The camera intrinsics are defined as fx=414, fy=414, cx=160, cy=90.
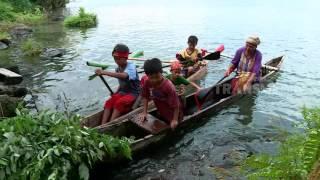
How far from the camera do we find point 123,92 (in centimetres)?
867

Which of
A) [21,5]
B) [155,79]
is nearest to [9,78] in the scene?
[155,79]

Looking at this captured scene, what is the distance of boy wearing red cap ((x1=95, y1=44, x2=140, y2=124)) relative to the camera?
8281 millimetres

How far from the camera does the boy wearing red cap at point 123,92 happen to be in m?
8.28

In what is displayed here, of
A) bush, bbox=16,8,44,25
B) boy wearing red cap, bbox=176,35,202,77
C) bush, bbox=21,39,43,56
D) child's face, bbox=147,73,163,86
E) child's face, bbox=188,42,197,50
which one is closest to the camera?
child's face, bbox=147,73,163,86

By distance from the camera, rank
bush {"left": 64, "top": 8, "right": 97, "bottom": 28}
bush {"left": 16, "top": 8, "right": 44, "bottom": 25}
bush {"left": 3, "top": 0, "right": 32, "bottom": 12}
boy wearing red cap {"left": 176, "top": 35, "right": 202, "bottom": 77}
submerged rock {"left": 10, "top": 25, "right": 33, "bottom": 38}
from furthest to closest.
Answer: bush {"left": 3, "top": 0, "right": 32, "bottom": 12} → bush {"left": 16, "top": 8, "right": 44, "bottom": 25} → bush {"left": 64, "top": 8, "right": 97, "bottom": 28} → submerged rock {"left": 10, "top": 25, "right": 33, "bottom": 38} → boy wearing red cap {"left": 176, "top": 35, "right": 202, "bottom": 77}

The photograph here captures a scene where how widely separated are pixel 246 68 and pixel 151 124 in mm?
4215

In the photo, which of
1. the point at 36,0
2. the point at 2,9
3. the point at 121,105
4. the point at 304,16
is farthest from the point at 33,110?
the point at 36,0

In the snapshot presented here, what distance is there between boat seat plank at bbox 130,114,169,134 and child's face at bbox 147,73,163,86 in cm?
74

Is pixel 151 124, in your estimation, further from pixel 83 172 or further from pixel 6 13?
pixel 6 13

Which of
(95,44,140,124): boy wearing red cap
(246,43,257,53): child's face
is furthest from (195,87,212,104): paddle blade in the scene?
(95,44,140,124): boy wearing red cap

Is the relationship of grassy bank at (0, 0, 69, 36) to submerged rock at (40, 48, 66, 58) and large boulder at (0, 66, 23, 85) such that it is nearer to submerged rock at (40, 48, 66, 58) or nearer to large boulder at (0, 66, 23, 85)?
submerged rock at (40, 48, 66, 58)

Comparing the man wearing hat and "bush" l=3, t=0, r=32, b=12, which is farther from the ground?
"bush" l=3, t=0, r=32, b=12

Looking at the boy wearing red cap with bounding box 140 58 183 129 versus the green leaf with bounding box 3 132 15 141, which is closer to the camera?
the green leaf with bounding box 3 132 15 141

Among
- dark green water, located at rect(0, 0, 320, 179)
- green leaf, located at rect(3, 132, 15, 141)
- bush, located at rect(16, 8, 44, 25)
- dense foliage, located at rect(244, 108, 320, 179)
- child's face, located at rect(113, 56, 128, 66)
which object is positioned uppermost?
child's face, located at rect(113, 56, 128, 66)
